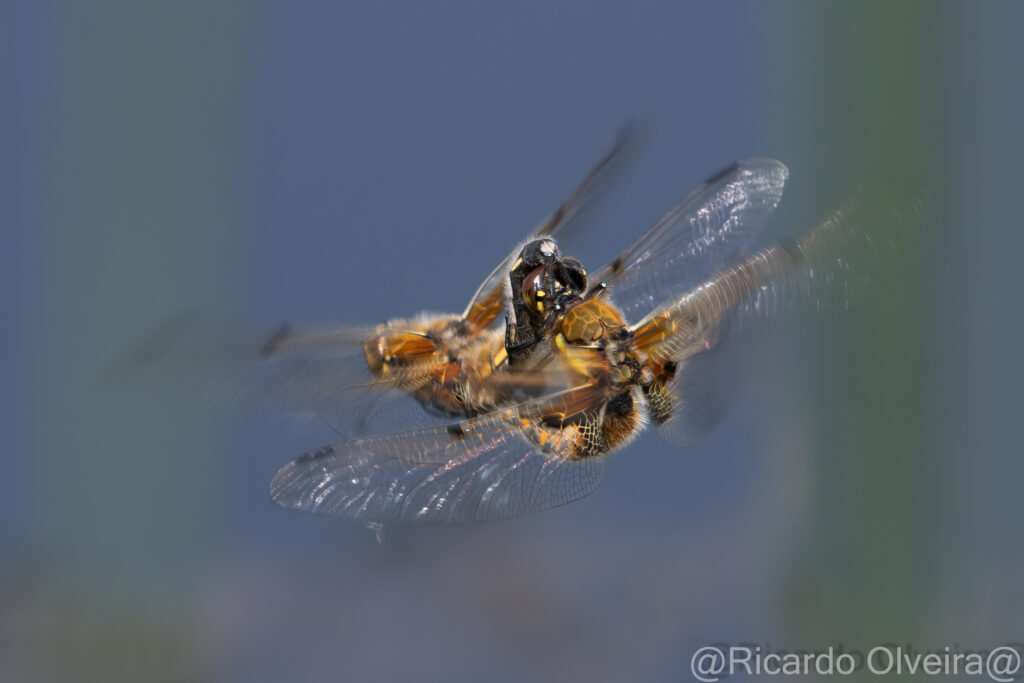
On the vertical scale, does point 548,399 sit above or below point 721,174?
below

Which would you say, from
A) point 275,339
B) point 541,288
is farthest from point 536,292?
point 275,339

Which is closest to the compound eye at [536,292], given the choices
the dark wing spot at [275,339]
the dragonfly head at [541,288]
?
the dragonfly head at [541,288]

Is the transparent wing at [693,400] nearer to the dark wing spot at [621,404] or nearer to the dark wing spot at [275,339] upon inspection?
the dark wing spot at [621,404]

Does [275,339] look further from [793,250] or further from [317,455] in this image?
[793,250]

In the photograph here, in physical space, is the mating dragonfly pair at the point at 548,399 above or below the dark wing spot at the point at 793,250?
below

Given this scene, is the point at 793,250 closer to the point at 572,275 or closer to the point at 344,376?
the point at 572,275

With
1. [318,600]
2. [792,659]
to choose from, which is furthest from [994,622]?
[318,600]
